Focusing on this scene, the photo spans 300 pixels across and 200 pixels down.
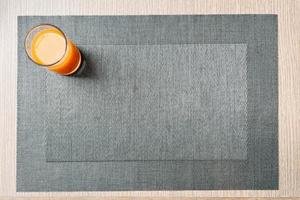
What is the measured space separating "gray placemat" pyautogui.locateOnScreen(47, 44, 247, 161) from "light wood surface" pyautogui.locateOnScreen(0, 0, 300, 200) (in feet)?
0.26

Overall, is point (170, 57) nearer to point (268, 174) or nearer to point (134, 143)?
point (134, 143)

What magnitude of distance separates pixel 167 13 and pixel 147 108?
220mm

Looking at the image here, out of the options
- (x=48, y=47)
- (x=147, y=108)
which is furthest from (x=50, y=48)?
(x=147, y=108)

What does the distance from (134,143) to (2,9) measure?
0.42 m

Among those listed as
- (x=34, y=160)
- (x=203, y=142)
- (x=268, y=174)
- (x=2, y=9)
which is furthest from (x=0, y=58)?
(x=268, y=174)

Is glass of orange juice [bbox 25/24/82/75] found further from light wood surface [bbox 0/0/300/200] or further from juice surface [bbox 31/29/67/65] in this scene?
light wood surface [bbox 0/0/300/200]

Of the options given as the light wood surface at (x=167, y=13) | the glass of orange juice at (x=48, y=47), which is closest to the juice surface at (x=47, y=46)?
the glass of orange juice at (x=48, y=47)

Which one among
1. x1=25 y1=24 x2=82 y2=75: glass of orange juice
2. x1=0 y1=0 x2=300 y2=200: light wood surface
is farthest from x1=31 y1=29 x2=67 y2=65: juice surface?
x1=0 y1=0 x2=300 y2=200: light wood surface

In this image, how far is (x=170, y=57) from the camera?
752 millimetres

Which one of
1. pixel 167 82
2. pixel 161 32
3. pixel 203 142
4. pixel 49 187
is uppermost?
pixel 161 32

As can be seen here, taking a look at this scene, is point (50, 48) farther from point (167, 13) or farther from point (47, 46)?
point (167, 13)

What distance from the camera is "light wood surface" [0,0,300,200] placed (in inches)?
29.4

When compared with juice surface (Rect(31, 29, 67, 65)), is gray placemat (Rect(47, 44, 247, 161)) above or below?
below

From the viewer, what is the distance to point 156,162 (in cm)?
75
